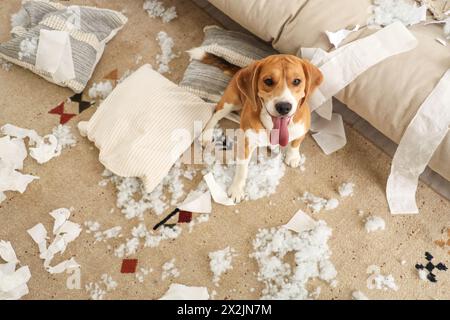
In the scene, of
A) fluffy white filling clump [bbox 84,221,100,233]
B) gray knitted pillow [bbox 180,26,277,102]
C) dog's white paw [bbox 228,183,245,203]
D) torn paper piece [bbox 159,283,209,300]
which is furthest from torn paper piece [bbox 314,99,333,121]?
fluffy white filling clump [bbox 84,221,100,233]

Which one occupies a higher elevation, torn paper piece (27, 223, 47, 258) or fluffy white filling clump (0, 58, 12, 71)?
fluffy white filling clump (0, 58, 12, 71)

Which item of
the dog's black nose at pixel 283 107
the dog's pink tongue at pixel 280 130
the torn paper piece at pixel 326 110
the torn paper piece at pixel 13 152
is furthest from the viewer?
the torn paper piece at pixel 13 152

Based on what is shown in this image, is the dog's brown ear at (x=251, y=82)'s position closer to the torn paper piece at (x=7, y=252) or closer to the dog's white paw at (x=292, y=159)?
the dog's white paw at (x=292, y=159)

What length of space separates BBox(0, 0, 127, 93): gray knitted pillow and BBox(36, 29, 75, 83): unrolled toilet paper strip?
3 centimetres

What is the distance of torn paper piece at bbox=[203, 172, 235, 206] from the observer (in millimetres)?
2000

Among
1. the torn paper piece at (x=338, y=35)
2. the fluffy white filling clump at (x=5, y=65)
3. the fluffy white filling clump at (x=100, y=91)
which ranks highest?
the torn paper piece at (x=338, y=35)

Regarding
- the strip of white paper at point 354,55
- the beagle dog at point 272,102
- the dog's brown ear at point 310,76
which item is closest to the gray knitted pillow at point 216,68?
the beagle dog at point 272,102

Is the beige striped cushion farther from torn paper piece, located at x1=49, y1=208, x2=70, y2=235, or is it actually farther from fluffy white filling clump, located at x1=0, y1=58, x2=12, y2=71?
fluffy white filling clump, located at x1=0, y1=58, x2=12, y2=71

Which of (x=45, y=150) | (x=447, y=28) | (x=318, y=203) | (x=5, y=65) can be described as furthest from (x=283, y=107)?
(x=5, y=65)

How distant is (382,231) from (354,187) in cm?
25

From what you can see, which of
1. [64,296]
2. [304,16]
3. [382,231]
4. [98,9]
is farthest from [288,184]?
[98,9]

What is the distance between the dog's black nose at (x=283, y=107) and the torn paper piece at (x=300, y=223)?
24.2 inches

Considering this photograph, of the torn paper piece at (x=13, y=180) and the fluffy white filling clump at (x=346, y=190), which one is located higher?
the fluffy white filling clump at (x=346, y=190)

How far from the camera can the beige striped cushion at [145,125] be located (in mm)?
2010
